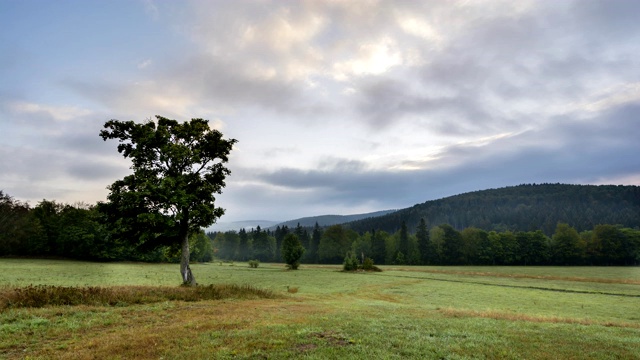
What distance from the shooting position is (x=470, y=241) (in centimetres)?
13362

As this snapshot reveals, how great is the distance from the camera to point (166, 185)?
90.7 ft

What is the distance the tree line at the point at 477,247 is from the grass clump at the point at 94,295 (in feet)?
232

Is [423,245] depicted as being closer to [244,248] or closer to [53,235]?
[244,248]

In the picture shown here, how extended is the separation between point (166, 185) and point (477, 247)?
132647 millimetres

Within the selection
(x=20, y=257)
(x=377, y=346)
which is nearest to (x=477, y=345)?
(x=377, y=346)

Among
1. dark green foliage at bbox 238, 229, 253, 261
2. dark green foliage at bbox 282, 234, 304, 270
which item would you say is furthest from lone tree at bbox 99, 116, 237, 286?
dark green foliage at bbox 238, 229, 253, 261

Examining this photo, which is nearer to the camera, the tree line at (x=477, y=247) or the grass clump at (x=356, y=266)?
the grass clump at (x=356, y=266)

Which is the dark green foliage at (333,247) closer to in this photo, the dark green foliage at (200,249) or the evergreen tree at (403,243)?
the evergreen tree at (403,243)

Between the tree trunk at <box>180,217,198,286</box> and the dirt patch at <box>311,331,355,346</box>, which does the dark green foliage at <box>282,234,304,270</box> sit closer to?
the tree trunk at <box>180,217,198,286</box>

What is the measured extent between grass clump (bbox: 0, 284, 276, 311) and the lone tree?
569cm

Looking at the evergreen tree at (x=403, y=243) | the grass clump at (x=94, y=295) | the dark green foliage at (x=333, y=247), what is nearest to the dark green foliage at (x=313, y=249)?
the dark green foliage at (x=333, y=247)

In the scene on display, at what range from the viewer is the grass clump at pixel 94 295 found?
17909 mm

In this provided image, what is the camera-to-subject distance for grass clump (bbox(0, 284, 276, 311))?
1791 centimetres

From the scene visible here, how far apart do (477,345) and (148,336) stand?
12.6m
